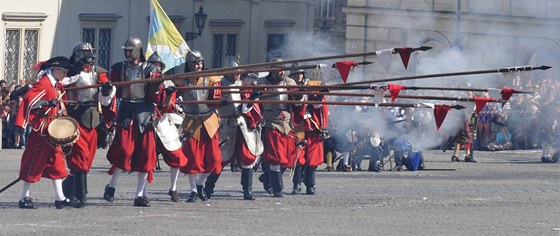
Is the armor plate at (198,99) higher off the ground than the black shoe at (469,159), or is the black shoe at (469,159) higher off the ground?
the armor plate at (198,99)

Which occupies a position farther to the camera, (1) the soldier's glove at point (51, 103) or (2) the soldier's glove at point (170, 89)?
(2) the soldier's glove at point (170, 89)

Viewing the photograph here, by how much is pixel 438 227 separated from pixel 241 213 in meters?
2.20

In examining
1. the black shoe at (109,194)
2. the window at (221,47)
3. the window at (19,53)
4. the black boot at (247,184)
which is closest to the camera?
the black shoe at (109,194)

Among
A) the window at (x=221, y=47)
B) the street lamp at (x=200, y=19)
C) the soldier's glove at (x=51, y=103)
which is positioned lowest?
the soldier's glove at (x=51, y=103)

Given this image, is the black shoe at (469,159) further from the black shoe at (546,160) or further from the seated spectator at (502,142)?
the seated spectator at (502,142)

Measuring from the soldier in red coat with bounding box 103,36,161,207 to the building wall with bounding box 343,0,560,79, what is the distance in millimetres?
12253

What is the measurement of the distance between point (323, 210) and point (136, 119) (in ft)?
7.68

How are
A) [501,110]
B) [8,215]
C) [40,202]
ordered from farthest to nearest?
[501,110] < [40,202] < [8,215]

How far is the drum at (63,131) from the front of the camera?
1742 cm

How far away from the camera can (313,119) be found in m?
20.9

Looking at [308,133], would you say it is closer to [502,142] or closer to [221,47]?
[502,142]

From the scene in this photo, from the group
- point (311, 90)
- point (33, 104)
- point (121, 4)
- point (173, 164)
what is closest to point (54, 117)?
point (33, 104)

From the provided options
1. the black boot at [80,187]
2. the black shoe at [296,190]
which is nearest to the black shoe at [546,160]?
the black shoe at [296,190]

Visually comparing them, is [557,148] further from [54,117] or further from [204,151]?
[54,117]
